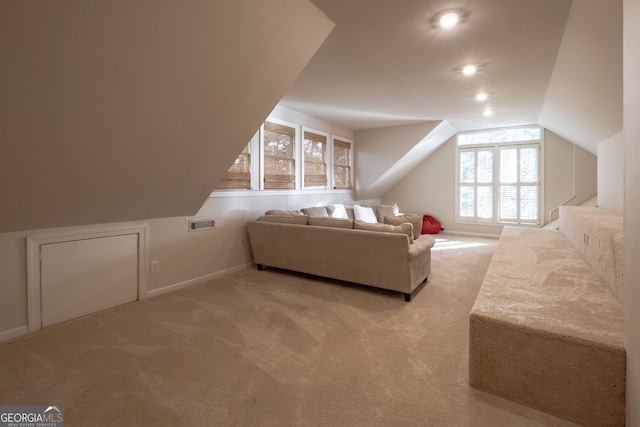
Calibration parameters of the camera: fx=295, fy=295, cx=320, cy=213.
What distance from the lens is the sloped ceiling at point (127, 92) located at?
1547 millimetres

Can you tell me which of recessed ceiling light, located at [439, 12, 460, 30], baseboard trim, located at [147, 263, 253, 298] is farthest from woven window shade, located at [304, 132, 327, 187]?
recessed ceiling light, located at [439, 12, 460, 30]

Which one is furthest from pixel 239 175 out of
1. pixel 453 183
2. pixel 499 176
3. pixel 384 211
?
pixel 499 176

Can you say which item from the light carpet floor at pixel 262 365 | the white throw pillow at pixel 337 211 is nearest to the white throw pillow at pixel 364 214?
the white throw pillow at pixel 337 211

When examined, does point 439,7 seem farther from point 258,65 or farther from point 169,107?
point 169,107

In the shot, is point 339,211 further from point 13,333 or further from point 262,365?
point 13,333

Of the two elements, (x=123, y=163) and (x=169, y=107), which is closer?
(x=169, y=107)

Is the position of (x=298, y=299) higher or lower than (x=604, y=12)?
lower

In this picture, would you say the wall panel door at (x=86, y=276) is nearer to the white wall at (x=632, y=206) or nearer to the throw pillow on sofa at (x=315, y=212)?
the throw pillow on sofa at (x=315, y=212)

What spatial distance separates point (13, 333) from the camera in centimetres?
232

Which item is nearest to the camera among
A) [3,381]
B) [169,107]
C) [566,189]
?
[3,381]

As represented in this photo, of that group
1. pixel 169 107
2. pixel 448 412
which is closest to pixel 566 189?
pixel 448 412

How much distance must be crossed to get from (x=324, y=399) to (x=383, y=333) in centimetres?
88

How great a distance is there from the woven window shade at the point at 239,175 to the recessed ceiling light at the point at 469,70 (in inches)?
111

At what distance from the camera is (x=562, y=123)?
15.9 ft
